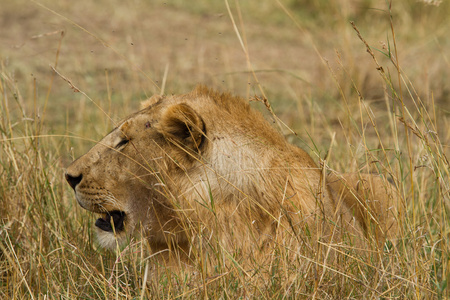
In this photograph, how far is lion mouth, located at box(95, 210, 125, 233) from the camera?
254 centimetres

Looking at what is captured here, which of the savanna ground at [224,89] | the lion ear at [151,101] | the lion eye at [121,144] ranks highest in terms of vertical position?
the lion ear at [151,101]

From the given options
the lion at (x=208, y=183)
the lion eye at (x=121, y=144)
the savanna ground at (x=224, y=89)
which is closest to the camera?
the savanna ground at (x=224, y=89)

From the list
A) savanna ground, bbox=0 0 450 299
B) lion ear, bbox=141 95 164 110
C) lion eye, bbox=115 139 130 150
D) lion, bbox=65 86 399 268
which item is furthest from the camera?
lion ear, bbox=141 95 164 110

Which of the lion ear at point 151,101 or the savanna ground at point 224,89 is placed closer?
the savanna ground at point 224,89

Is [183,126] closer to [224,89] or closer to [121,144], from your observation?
[121,144]

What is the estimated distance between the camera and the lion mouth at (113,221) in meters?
2.54

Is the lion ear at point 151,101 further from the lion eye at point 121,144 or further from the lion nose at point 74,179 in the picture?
the lion nose at point 74,179

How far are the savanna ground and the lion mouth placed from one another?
0.37ft

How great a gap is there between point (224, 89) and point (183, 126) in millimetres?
991

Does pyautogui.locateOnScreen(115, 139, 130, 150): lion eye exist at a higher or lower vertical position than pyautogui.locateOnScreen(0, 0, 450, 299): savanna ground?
higher

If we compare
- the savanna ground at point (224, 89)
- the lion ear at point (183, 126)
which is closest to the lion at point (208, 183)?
the lion ear at point (183, 126)

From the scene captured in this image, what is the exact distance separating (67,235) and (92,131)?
1708 mm

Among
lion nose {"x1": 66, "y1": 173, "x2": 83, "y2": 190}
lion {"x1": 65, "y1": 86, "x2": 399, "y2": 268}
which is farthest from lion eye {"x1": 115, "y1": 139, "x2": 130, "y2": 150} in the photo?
lion nose {"x1": 66, "y1": 173, "x2": 83, "y2": 190}

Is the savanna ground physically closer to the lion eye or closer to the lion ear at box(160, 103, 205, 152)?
the lion eye
